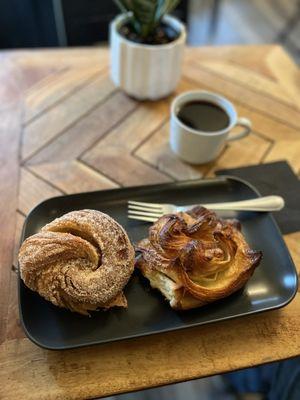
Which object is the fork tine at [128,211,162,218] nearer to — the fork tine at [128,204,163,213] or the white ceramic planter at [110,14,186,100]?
the fork tine at [128,204,163,213]

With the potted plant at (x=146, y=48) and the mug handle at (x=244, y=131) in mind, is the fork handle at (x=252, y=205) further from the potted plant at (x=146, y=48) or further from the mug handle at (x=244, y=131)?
the potted plant at (x=146, y=48)

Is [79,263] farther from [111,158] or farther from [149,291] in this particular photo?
[111,158]

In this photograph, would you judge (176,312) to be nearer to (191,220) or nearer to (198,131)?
(191,220)

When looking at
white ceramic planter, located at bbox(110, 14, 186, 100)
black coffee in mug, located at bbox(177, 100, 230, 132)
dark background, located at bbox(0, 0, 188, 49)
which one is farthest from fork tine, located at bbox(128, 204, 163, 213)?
dark background, located at bbox(0, 0, 188, 49)

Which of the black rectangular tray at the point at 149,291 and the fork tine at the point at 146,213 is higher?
the fork tine at the point at 146,213

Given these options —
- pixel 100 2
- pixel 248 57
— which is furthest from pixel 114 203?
pixel 100 2

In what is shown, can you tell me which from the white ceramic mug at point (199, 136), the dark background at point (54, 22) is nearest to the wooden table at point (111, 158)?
the white ceramic mug at point (199, 136)
